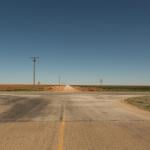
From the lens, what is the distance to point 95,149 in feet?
21.5

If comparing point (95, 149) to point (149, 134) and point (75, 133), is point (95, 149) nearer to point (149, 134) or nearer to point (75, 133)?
point (75, 133)

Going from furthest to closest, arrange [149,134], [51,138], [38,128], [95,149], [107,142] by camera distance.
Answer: [38,128] < [149,134] < [51,138] < [107,142] < [95,149]

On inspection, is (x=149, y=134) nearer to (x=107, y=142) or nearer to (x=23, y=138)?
(x=107, y=142)

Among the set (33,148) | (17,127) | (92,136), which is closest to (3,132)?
(17,127)

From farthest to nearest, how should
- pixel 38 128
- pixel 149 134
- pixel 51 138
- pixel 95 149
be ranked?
pixel 38 128 < pixel 149 134 < pixel 51 138 < pixel 95 149

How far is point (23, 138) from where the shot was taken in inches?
312

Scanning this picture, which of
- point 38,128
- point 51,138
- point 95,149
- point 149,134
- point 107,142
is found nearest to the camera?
point 95,149

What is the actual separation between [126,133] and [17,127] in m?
4.45

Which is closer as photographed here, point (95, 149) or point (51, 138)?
point (95, 149)

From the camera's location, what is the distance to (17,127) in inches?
397

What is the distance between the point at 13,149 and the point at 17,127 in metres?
3.59

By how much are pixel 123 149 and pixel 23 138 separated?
10.8 feet

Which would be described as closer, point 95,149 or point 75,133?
point 95,149

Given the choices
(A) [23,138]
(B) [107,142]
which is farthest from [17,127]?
(B) [107,142]
